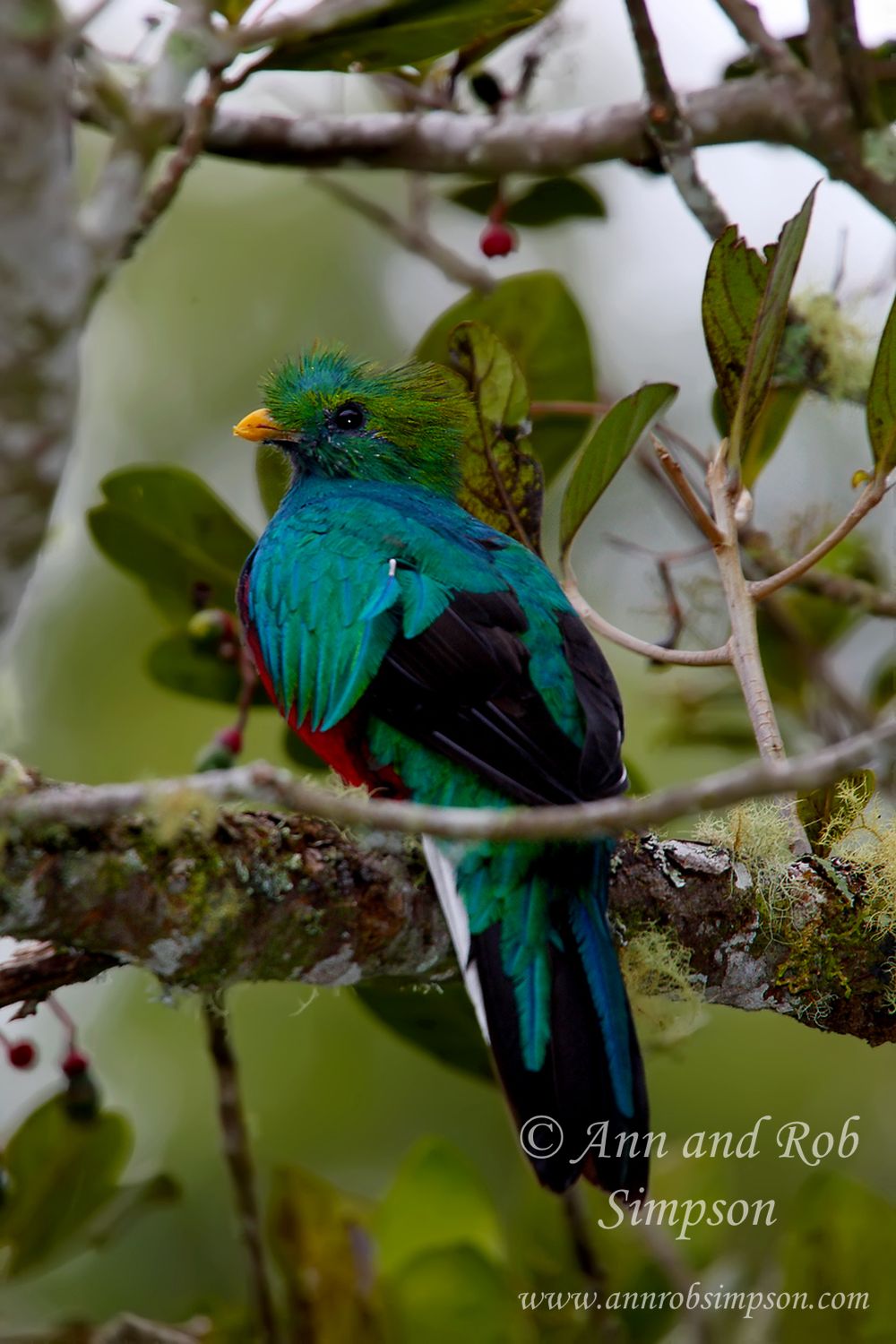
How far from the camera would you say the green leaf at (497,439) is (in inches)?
135

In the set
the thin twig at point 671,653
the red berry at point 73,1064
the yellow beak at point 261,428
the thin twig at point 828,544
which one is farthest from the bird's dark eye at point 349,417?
the red berry at point 73,1064

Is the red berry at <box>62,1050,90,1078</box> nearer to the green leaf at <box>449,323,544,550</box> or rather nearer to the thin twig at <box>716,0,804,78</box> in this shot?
the green leaf at <box>449,323,544,550</box>

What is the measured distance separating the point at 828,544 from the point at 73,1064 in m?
1.97

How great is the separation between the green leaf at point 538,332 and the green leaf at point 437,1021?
152 centimetres

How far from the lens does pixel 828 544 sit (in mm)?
2809

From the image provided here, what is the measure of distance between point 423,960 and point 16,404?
4.31ft

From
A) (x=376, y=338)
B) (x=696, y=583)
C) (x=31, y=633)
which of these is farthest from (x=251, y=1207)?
(x=376, y=338)

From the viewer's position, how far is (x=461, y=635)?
9.58ft

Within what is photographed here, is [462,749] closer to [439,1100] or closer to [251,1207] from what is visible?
[251,1207]

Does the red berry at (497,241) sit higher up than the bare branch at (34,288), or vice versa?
the red berry at (497,241)

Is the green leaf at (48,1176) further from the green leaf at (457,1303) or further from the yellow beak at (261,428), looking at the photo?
the yellow beak at (261,428)

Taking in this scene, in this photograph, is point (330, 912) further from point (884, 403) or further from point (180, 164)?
point (884, 403)

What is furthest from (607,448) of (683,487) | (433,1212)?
(433,1212)

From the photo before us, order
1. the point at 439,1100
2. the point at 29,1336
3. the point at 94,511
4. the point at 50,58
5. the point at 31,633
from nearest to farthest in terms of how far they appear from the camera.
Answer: the point at 50,58, the point at 29,1336, the point at 94,511, the point at 439,1100, the point at 31,633
